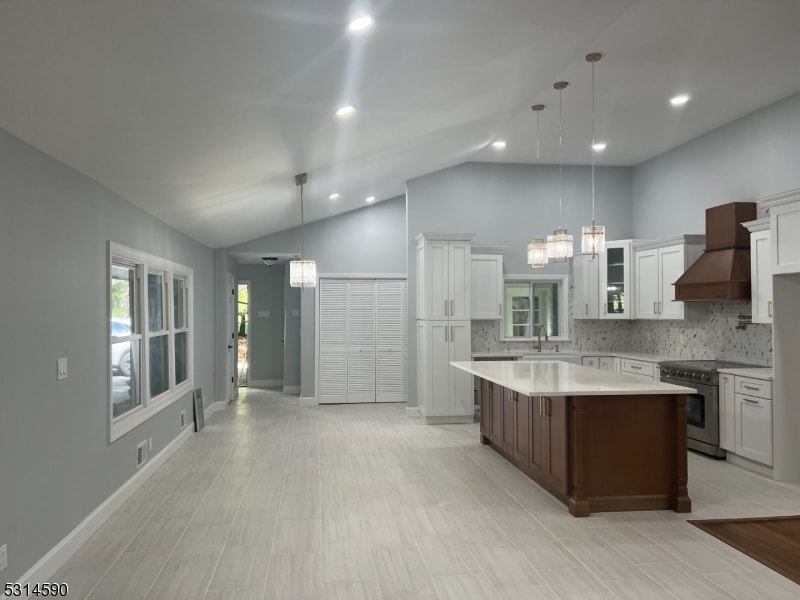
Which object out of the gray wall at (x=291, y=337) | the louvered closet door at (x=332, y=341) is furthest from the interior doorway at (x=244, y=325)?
the louvered closet door at (x=332, y=341)

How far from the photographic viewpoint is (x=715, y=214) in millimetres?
5922

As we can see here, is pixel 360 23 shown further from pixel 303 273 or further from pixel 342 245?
pixel 342 245

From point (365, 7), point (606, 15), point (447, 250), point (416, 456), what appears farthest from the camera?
point (447, 250)

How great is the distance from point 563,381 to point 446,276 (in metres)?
3.16

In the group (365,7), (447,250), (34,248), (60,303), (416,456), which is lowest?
(416,456)

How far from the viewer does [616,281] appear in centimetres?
745

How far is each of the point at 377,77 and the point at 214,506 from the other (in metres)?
3.27

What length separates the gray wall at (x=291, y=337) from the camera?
9.98m

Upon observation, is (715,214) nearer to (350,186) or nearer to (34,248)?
(350,186)

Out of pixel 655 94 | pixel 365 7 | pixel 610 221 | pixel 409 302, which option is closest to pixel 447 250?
pixel 409 302

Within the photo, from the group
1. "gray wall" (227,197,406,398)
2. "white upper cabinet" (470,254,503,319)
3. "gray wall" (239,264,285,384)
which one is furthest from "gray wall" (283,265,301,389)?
"white upper cabinet" (470,254,503,319)

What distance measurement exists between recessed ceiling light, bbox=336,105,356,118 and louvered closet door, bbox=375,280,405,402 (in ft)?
16.3

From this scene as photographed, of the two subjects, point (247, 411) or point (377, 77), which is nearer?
point (377, 77)

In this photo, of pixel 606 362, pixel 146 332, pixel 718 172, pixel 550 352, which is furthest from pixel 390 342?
pixel 718 172
